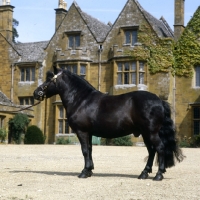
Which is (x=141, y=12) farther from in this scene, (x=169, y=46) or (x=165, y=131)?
(x=165, y=131)

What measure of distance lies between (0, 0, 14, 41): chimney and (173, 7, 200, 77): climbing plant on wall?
45.1 feet

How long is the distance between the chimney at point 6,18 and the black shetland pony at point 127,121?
3048cm

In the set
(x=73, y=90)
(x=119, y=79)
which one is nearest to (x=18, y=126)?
(x=119, y=79)

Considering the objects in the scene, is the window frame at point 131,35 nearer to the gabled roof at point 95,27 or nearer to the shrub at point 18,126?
the gabled roof at point 95,27

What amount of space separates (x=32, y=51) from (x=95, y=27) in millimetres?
5483

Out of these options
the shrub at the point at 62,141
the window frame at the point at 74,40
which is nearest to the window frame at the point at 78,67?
the window frame at the point at 74,40

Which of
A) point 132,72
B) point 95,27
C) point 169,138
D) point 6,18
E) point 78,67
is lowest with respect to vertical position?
point 169,138

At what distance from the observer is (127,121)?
970 cm

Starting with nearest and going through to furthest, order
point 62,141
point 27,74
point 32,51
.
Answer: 1. point 62,141
2. point 27,74
3. point 32,51

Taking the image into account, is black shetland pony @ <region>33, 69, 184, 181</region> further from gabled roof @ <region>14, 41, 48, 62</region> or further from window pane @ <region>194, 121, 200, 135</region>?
gabled roof @ <region>14, 41, 48, 62</region>

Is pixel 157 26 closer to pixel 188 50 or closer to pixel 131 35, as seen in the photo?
pixel 131 35

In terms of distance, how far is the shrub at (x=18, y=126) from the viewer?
114 feet

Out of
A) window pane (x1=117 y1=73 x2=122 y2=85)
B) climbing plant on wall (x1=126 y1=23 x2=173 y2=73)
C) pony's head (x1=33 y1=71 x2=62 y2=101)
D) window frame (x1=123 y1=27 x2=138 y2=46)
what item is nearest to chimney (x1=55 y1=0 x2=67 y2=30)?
window frame (x1=123 y1=27 x2=138 y2=46)

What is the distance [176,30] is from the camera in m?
34.7
